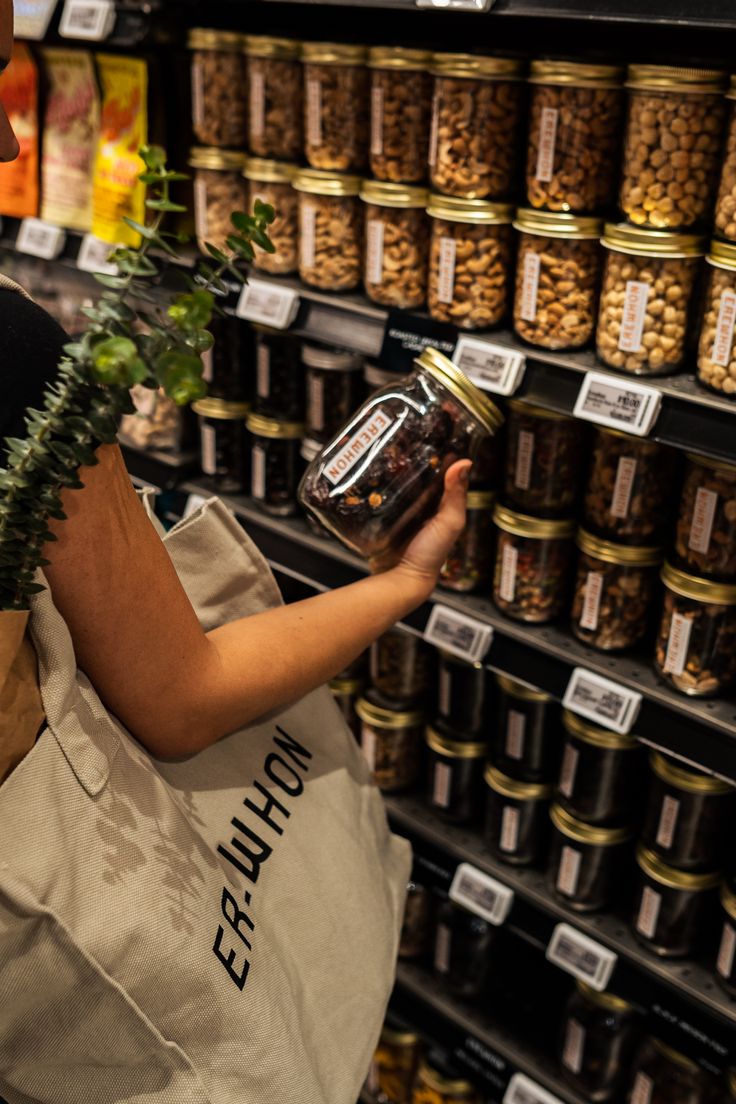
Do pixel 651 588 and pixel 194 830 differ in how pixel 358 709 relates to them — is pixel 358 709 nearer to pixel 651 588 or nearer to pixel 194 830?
pixel 651 588

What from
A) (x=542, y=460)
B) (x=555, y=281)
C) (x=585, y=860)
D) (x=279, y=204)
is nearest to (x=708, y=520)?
(x=542, y=460)

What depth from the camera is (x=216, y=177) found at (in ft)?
5.59

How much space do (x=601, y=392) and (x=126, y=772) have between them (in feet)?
2.35

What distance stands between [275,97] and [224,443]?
0.57 metres

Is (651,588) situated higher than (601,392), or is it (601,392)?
(601,392)

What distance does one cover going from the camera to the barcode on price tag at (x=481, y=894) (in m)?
1.67

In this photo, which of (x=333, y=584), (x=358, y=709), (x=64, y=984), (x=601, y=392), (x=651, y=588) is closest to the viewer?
(x=64, y=984)

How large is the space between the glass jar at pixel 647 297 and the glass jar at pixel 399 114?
1.07 ft

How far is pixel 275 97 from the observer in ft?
5.18

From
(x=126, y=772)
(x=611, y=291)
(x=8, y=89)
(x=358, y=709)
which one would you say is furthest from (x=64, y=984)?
(x=8, y=89)

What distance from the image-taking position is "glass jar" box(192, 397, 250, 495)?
183 centimetres

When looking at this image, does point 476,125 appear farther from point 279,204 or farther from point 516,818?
point 516,818

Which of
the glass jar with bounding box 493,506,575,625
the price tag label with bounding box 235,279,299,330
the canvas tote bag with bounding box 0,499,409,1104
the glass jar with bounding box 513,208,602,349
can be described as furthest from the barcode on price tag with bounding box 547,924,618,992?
the price tag label with bounding box 235,279,299,330

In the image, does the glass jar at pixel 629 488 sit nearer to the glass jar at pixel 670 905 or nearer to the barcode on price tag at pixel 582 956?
the glass jar at pixel 670 905
